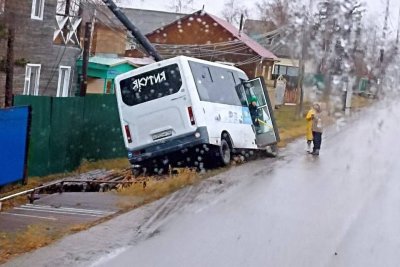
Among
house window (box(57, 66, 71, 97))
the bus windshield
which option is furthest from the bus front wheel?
house window (box(57, 66, 71, 97))

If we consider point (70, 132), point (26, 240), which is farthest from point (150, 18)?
point (26, 240)

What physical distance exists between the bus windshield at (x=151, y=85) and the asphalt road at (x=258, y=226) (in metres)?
2.22

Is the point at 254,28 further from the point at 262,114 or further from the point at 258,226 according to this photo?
the point at 258,226

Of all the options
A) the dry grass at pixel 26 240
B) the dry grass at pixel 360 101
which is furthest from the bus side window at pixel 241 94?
the dry grass at pixel 360 101

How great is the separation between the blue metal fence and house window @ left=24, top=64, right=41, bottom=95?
32.9 feet

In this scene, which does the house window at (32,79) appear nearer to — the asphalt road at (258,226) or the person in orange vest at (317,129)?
the person in orange vest at (317,129)

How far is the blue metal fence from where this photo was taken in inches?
551

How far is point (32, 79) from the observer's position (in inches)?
1006

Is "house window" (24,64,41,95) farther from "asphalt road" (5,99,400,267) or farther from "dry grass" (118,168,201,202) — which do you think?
"dry grass" (118,168,201,202)

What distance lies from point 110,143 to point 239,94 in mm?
3641

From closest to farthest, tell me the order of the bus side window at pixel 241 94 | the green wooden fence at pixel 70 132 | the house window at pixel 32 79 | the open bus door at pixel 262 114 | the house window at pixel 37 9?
1. the green wooden fence at pixel 70 132
2. the bus side window at pixel 241 94
3. the open bus door at pixel 262 114
4. the house window at pixel 37 9
5. the house window at pixel 32 79

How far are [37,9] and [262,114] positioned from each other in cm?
886

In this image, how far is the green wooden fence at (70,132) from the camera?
16078 millimetres

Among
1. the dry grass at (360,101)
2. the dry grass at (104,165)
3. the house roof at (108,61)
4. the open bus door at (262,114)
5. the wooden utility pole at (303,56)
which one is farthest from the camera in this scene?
the dry grass at (360,101)
